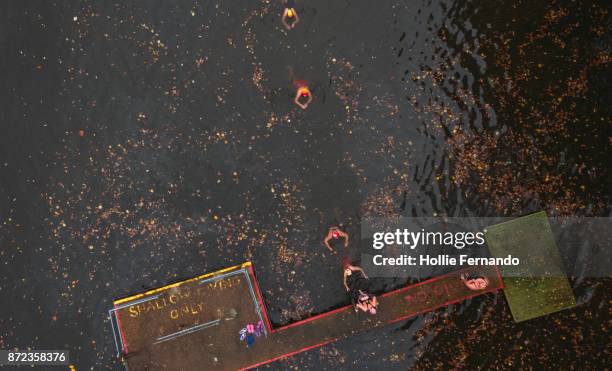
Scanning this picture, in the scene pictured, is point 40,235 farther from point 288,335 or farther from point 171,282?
point 288,335

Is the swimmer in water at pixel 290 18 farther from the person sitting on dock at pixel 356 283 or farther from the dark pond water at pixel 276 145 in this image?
the person sitting on dock at pixel 356 283

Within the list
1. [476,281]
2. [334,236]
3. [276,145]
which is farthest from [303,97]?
[476,281]

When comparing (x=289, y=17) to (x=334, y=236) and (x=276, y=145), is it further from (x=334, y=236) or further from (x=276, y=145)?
(x=334, y=236)

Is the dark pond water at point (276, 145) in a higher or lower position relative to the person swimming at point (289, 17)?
lower

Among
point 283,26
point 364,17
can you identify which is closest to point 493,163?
point 364,17

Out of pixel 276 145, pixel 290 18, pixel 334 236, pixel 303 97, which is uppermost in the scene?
pixel 290 18

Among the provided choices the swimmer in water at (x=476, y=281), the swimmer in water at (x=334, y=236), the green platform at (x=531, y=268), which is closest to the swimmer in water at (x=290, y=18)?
the swimmer in water at (x=334, y=236)
